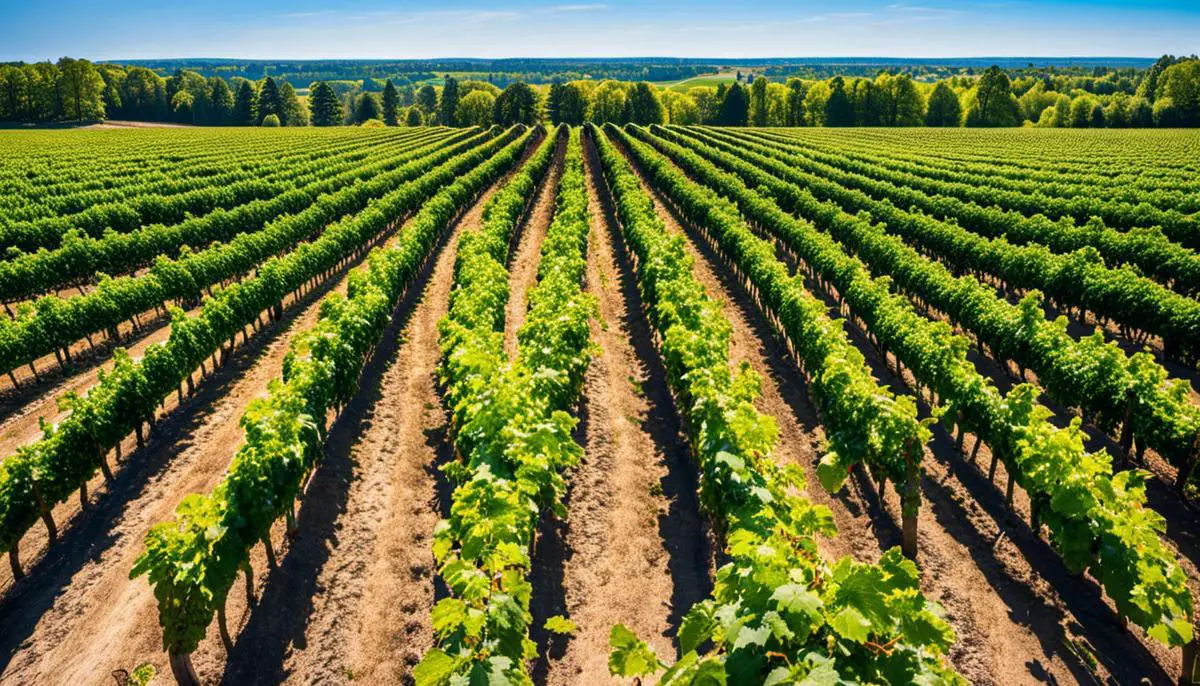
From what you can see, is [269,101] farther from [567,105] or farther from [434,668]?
[434,668]

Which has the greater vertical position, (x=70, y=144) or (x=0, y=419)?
(x=70, y=144)

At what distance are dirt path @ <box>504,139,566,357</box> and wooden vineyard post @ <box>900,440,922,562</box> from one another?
43.6 feet

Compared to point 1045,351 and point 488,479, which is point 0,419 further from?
point 1045,351

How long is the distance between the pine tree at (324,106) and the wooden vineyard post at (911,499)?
185 m

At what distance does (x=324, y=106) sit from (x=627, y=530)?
18289 centimetres

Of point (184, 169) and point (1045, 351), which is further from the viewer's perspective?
point (184, 169)

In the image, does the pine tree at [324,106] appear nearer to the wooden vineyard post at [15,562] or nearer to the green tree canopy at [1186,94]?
the wooden vineyard post at [15,562]

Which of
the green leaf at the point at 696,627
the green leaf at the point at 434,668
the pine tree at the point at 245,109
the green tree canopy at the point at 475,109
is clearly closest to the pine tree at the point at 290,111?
the pine tree at the point at 245,109

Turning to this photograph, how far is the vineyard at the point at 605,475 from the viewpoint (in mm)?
9500

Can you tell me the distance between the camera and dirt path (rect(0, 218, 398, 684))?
10977 mm

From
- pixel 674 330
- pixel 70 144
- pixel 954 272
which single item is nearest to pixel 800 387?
pixel 674 330

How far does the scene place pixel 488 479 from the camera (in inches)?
428

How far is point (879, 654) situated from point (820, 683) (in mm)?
1362

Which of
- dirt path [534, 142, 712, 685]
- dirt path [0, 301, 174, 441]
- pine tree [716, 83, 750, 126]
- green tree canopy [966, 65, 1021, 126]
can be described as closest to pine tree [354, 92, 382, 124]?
pine tree [716, 83, 750, 126]
